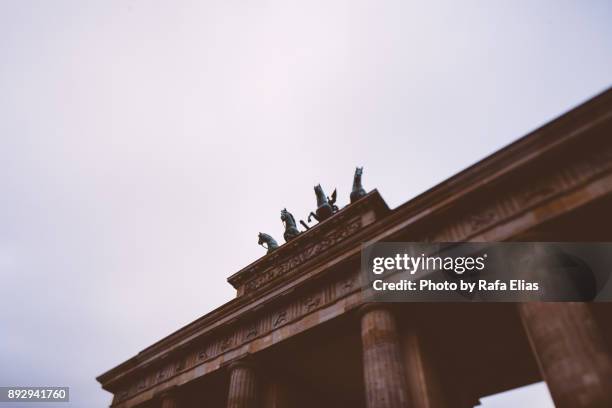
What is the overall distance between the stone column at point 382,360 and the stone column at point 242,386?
5480 mm

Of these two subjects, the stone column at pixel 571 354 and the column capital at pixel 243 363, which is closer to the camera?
the stone column at pixel 571 354

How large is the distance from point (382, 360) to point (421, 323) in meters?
2.54

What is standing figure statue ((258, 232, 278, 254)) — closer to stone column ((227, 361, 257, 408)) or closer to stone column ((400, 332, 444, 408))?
stone column ((227, 361, 257, 408))

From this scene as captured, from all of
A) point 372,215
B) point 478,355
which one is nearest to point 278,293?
point 372,215

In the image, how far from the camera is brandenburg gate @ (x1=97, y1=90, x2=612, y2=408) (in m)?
11.3

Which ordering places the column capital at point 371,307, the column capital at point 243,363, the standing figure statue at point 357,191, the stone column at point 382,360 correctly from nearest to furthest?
the stone column at point 382,360 < the column capital at point 371,307 < the column capital at point 243,363 < the standing figure statue at point 357,191

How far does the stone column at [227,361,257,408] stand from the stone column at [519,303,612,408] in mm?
10321

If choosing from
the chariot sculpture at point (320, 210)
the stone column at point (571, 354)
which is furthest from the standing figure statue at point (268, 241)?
the stone column at point (571, 354)

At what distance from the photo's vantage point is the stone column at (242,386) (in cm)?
1591

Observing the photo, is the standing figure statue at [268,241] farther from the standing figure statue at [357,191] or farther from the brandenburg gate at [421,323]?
the standing figure statue at [357,191]

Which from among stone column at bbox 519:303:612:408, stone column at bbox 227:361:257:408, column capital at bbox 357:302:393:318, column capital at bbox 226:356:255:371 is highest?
column capital at bbox 357:302:393:318

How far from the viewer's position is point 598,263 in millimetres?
12602

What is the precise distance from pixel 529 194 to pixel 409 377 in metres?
6.72

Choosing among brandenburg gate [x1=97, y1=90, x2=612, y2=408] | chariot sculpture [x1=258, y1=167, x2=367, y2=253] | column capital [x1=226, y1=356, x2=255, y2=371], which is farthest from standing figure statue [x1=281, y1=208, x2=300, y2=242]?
column capital [x1=226, y1=356, x2=255, y2=371]
